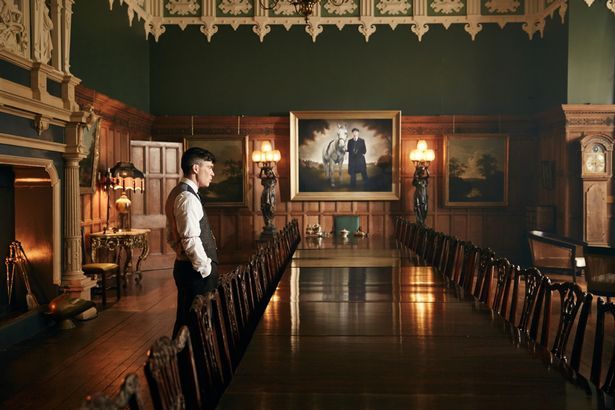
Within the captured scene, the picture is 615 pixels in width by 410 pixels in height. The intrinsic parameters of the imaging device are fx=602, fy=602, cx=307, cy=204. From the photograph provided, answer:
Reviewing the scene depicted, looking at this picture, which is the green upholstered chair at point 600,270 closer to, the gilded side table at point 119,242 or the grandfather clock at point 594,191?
the grandfather clock at point 594,191

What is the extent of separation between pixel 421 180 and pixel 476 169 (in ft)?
5.25

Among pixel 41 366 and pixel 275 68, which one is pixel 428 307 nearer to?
pixel 41 366

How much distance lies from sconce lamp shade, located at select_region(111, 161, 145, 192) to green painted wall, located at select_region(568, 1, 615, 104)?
789 centimetres

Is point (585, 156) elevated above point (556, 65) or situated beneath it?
situated beneath

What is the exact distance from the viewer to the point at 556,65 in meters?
11.6

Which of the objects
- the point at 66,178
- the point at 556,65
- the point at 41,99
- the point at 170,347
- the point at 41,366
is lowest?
the point at 41,366

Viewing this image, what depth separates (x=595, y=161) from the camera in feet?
35.5

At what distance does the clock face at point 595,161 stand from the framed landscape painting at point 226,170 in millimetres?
6601

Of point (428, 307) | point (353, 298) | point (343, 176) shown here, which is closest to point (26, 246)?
point (353, 298)

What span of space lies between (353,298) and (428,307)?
573 mm

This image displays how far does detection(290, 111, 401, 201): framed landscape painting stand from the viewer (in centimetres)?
1266

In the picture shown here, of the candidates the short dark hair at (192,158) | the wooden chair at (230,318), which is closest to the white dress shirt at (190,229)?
the short dark hair at (192,158)

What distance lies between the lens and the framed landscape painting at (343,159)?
1266 cm

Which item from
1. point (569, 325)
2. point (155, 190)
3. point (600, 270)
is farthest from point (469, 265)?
point (155, 190)
